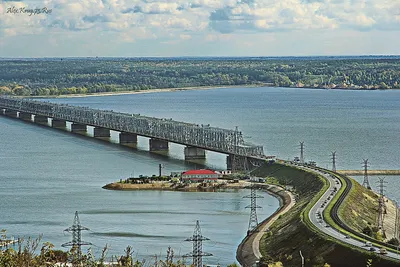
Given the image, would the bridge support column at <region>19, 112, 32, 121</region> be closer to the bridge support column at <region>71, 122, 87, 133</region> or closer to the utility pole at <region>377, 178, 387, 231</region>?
the bridge support column at <region>71, 122, 87, 133</region>

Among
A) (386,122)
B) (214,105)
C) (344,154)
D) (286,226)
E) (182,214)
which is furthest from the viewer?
(214,105)

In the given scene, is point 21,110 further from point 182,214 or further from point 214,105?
point 182,214

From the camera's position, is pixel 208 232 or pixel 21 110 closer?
pixel 208 232

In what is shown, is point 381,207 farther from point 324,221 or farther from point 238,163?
point 238,163

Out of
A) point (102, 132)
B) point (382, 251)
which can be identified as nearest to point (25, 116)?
point (102, 132)

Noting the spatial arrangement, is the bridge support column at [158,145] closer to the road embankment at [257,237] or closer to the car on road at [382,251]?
the road embankment at [257,237]

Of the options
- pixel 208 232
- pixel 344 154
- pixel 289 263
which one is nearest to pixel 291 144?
pixel 344 154

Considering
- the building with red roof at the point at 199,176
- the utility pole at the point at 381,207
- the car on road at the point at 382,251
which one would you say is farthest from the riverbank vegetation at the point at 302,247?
the building with red roof at the point at 199,176

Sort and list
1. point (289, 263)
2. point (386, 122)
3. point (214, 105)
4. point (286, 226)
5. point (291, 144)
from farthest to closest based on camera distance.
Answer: point (214, 105) < point (386, 122) < point (291, 144) < point (286, 226) < point (289, 263)
